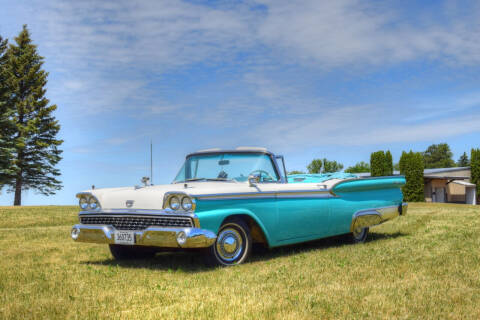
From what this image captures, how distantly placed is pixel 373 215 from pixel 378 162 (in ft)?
124

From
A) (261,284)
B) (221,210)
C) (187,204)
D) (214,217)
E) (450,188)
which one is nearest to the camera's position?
(261,284)

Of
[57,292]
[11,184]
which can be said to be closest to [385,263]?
[57,292]

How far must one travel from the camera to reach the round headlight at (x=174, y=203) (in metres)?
6.07

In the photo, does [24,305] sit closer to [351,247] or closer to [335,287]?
[335,287]

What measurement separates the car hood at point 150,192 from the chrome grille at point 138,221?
0.15 metres

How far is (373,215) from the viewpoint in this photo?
919cm

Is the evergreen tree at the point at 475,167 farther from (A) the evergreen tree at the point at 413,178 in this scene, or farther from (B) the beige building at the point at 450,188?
(A) the evergreen tree at the point at 413,178

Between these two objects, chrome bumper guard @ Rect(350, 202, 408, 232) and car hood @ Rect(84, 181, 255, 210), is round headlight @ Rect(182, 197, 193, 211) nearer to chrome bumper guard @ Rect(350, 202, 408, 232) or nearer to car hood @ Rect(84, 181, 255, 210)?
car hood @ Rect(84, 181, 255, 210)

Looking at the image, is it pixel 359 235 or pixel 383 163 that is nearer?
pixel 359 235

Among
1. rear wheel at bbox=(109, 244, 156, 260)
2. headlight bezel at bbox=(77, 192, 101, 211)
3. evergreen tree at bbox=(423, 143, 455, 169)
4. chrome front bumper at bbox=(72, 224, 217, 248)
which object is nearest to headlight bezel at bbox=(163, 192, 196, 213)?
chrome front bumper at bbox=(72, 224, 217, 248)

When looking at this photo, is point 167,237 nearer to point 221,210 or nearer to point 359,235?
point 221,210

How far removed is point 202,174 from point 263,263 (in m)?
1.76

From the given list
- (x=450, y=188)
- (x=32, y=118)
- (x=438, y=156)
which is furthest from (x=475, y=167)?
(x=438, y=156)

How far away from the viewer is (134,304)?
4.58 meters
